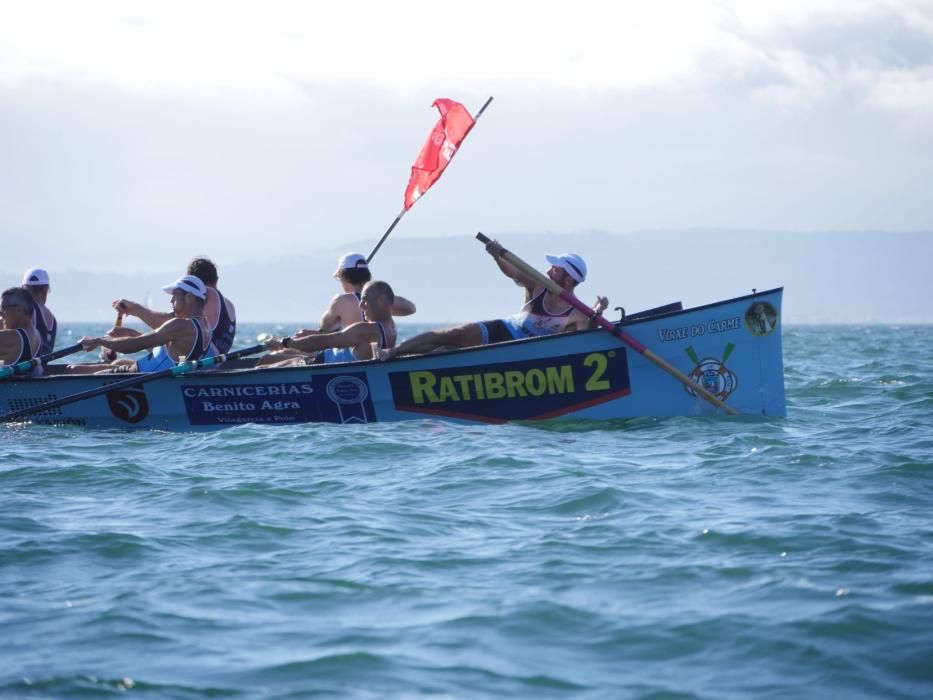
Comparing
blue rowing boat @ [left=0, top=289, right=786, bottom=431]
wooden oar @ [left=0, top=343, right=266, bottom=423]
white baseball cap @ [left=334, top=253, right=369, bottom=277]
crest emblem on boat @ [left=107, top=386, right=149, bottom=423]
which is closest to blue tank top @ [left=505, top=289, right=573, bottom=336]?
blue rowing boat @ [left=0, top=289, right=786, bottom=431]

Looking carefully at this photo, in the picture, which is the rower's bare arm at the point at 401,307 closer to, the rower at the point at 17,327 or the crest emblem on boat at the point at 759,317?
the crest emblem on boat at the point at 759,317

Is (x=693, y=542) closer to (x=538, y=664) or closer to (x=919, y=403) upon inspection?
(x=538, y=664)

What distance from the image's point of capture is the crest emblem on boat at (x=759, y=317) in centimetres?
Answer: 1125

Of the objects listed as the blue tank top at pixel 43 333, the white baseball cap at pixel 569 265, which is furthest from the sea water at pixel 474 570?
the blue tank top at pixel 43 333

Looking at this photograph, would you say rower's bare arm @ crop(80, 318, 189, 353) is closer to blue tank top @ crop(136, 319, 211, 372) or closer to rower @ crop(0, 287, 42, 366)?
blue tank top @ crop(136, 319, 211, 372)

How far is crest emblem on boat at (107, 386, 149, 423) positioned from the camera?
12523 millimetres

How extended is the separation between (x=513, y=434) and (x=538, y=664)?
19.0ft

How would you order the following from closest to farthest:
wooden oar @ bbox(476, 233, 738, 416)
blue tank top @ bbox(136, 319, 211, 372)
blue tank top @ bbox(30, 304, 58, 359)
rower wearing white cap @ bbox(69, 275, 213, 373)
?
wooden oar @ bbox(476, 233, 738, 416), rower wearing white cap @ bbox(69, 275, 213, 373), blue tank top @ bbox(136, 319, 211, 372), blue tank top @ bbox(30, 304, 58, 359)

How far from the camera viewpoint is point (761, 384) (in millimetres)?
11492

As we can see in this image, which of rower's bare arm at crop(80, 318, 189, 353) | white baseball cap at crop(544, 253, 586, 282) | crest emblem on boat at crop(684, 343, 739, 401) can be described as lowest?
crest emblem on boat at crop(684, 343, 739, 401)

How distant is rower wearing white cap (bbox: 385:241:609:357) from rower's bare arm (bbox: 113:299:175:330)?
2930mm

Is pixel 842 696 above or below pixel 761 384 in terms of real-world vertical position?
below

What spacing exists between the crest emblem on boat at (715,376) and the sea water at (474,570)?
95cm

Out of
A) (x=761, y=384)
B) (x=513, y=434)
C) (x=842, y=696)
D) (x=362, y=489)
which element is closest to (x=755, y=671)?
(x=842, y=696)
